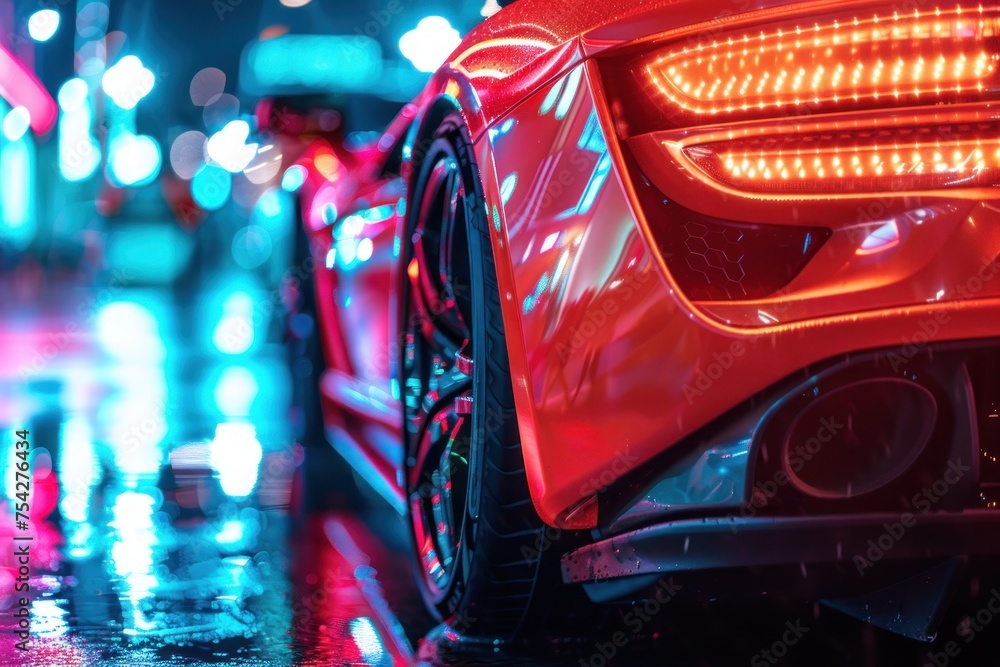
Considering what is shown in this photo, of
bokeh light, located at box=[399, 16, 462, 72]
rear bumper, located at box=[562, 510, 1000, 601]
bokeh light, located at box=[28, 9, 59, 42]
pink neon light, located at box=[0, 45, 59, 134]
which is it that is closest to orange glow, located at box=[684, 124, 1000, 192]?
rear bumper, located at box=[562, 510, 1000, 601]

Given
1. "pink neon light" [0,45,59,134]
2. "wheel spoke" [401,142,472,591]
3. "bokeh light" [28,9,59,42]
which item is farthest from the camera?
"bokeh light" [28,9,59,42]

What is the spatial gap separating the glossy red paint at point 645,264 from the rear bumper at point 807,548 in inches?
5.4

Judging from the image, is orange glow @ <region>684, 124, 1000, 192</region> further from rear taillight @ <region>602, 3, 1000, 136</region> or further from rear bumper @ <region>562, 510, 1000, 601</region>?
rear bumper @ <region>562, 510, 1000, 601</region>

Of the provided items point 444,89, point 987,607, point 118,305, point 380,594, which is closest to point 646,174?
point 444,89

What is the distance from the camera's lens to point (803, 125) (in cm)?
193

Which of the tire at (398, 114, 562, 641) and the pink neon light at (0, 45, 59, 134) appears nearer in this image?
the tire at (398, 114, 562, 641)

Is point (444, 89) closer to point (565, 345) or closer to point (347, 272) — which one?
point (565, 345)

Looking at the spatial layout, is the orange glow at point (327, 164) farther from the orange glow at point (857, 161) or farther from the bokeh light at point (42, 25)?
the bokeh light at point (42, 25)

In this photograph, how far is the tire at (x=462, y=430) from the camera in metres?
2.37

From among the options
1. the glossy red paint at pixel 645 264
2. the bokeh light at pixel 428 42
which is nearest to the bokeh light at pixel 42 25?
the bokeh light at pixel 428 42

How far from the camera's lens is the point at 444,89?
2.65 meters

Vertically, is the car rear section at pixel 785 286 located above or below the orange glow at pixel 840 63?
below

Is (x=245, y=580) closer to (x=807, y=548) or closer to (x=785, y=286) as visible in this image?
(x=807, y=548)

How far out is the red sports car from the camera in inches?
72.4
